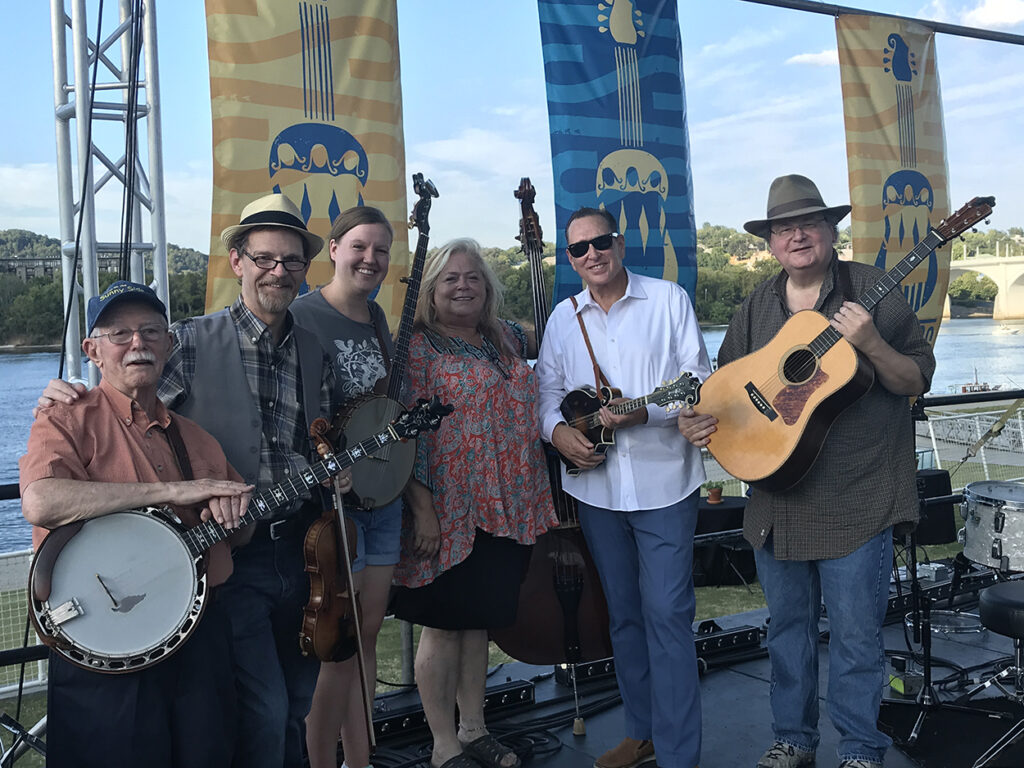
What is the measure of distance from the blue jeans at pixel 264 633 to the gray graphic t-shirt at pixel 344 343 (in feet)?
1.53

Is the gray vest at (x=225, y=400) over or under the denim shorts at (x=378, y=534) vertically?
over

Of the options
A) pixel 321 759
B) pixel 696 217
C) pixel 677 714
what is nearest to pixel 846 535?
pixel 677 714

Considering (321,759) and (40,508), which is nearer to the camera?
(40,508)

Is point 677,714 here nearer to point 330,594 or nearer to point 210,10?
point 330,594

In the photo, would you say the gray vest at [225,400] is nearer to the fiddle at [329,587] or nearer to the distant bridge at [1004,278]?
the fiddle at [329,587]

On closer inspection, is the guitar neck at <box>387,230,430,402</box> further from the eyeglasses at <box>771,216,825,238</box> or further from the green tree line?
the eyeglasses at <box>771,216,825,238</box>

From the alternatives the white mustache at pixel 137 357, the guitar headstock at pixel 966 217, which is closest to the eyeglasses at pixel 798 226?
the guitar headstock at pixel 966 217

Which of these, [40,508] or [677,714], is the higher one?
[40,508]

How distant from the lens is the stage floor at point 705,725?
301 cm

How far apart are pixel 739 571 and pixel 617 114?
361cm

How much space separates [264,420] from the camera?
2270 millimetres

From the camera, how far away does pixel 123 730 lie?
185 centimetres

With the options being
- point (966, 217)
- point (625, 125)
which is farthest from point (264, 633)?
point (625, 125)

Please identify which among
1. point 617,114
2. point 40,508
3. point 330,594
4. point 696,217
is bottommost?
point 330,594
